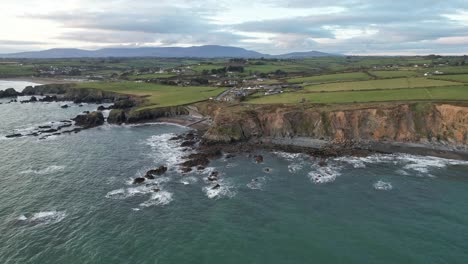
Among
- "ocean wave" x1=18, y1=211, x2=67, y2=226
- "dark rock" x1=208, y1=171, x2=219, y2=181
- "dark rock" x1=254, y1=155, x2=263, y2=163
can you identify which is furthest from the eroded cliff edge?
"ocean wave" x1=18, y1=211, x2=67, y2=226

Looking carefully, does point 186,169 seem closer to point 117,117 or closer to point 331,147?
point 331,147

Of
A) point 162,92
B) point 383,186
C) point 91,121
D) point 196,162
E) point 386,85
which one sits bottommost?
point 196,162

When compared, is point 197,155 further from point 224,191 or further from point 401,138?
point 401,138

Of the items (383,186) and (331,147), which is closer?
(383,186)

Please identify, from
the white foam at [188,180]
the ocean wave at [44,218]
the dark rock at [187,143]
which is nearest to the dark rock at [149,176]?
the white foam at [188,180]

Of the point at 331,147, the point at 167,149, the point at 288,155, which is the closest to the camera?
the point at 288,155

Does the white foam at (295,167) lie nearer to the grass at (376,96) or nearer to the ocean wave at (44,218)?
the grass at (376,96)

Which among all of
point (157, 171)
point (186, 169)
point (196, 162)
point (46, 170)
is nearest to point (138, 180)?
point (157, 171)

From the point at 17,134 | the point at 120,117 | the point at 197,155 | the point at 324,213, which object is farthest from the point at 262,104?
the point at 17,134

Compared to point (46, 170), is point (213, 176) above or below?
above
